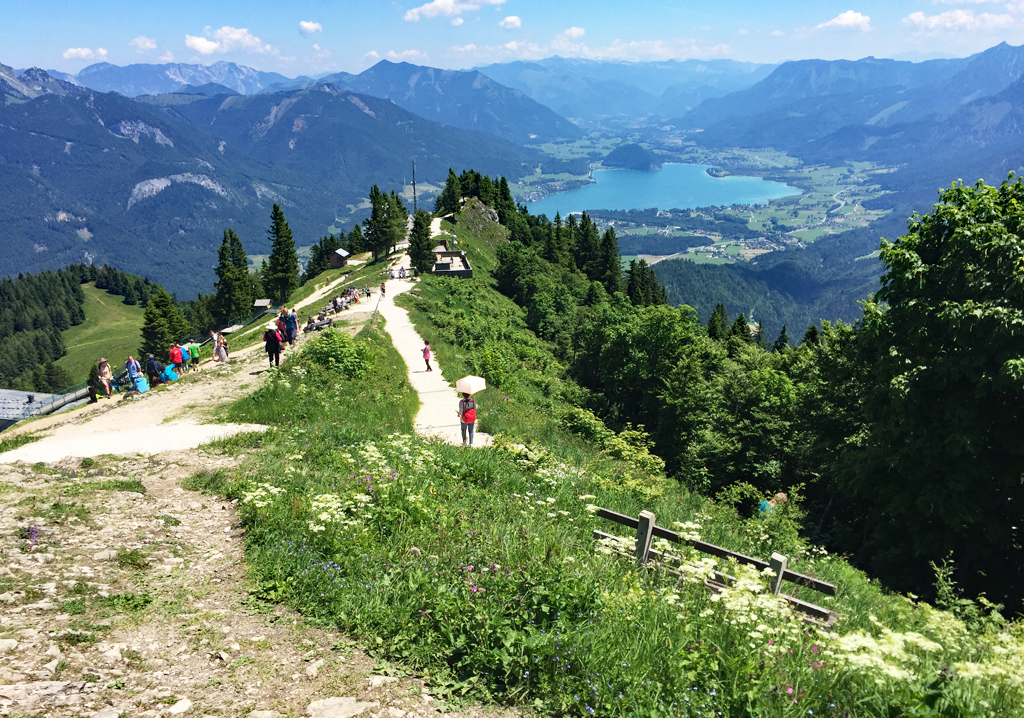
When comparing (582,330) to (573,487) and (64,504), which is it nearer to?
(573,487)

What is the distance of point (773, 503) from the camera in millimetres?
19594

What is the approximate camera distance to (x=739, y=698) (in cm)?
487

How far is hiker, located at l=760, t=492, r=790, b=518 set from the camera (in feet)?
55.2

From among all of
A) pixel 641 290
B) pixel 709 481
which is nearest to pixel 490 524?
pixel 709 481

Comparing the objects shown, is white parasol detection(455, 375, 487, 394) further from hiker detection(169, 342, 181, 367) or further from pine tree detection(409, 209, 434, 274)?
pine tree detection(409, 209, 434, 274)

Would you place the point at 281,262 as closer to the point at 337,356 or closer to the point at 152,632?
the point at 337,356

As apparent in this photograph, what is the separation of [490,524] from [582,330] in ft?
120

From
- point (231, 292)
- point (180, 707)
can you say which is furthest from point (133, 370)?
point (231, 292)

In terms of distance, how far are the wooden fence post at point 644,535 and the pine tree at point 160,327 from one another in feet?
268

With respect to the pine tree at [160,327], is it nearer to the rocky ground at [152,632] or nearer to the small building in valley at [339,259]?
the small building in valley at [339,259]

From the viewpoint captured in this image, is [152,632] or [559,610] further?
[152,632]

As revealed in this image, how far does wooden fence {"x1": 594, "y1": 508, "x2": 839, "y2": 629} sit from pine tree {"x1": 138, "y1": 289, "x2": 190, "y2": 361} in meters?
81.6

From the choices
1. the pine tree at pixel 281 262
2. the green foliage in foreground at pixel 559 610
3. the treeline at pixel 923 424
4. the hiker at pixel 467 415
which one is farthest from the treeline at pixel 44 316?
the green foliage in foreground at pixel 559 610

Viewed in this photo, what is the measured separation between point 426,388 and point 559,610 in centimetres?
1817
